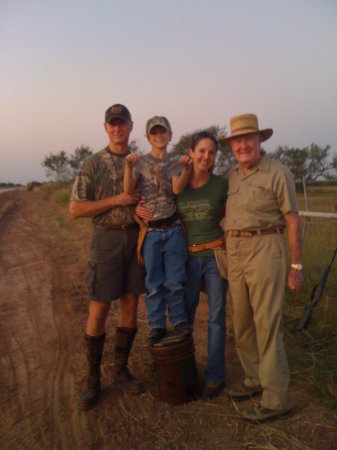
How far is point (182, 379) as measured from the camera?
3.23 m

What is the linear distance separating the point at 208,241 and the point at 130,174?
85 cm

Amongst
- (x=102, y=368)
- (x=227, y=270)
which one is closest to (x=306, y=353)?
(x=227, y=270)

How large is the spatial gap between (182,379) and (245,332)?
64 centimetres

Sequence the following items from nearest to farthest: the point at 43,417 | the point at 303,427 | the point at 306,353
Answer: the point at 303,427, the point at 43,417, the point at 306,353

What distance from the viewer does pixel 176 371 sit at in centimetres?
321

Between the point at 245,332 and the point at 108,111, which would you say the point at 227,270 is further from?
the point at 108,111

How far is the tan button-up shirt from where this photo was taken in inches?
113

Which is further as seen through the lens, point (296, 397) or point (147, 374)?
point (147, 374)

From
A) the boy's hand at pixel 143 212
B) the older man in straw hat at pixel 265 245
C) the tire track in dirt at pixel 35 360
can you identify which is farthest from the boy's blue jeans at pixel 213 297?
the tire track in dirt at pixel 35 360

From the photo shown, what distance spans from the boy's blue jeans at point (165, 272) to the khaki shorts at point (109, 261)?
8.7 inches

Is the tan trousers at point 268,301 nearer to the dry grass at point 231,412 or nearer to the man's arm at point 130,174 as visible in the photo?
the dry grass at point 231,412

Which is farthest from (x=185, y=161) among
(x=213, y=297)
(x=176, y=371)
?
(x=176, y=371)

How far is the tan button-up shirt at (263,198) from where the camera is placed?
2.88m

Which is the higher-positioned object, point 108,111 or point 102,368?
point 108,111
